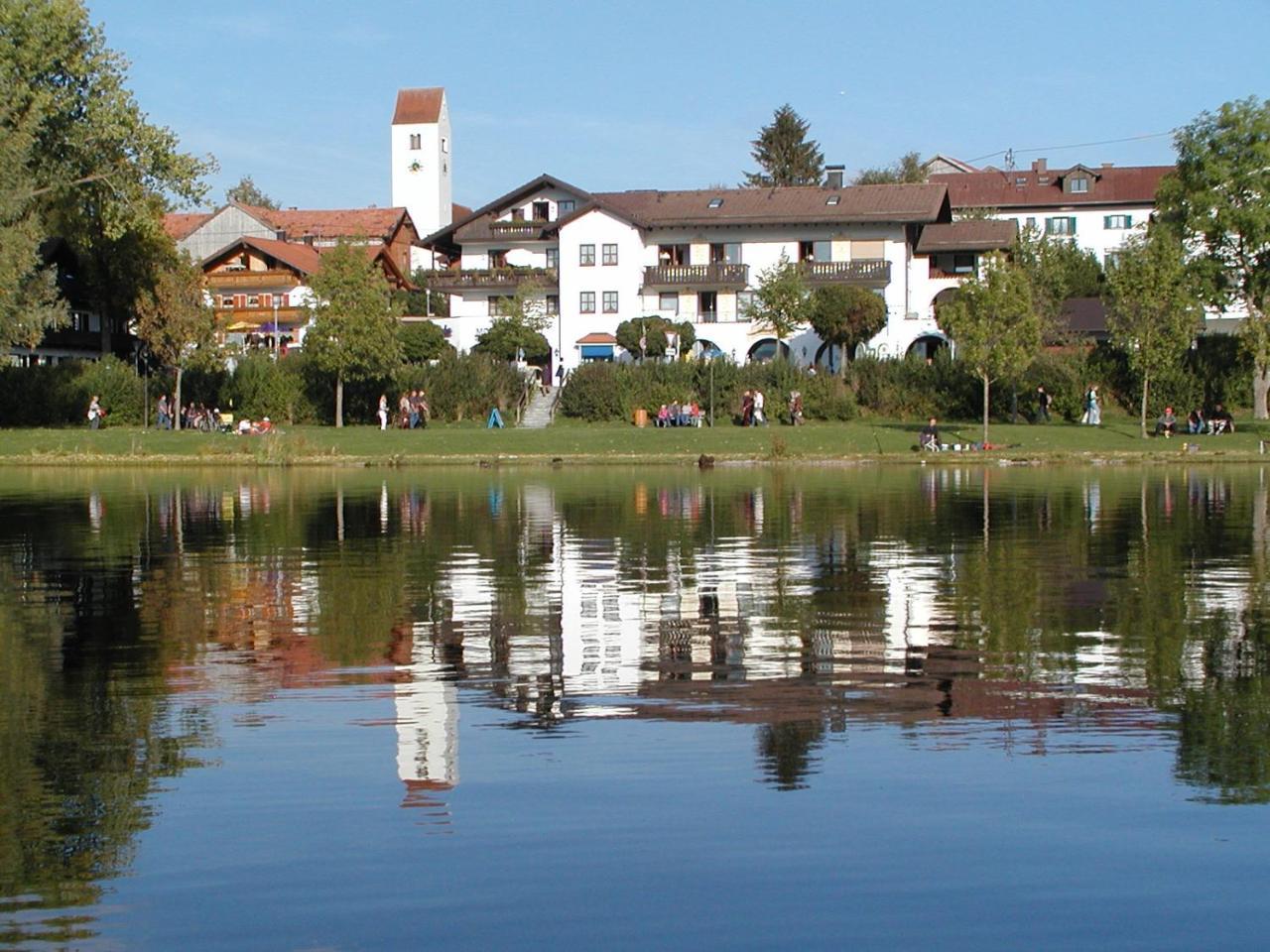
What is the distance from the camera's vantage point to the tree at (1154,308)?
56.7 m

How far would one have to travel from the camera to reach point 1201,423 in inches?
2389

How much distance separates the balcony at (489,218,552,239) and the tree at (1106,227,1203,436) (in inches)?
1610

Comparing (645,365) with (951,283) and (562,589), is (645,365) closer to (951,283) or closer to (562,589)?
(951,283)

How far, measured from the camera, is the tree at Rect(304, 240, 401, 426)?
66750mm

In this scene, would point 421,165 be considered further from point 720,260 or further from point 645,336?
point 645,336

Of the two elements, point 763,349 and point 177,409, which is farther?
point 763,349

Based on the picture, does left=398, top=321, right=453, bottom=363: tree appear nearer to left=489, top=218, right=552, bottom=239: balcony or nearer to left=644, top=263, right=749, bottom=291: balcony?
left=644, top=263, right=749, bottom=291: balcony

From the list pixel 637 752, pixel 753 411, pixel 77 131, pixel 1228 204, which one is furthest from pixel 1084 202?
pixel 637 752

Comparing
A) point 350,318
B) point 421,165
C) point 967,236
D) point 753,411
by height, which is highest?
point 421,165

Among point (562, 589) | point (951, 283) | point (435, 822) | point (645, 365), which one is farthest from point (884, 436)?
point (435, 822)

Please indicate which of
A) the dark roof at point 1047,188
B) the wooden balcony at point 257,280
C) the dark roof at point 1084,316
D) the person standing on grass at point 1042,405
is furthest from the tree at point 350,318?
the dark roof at point 1047,188

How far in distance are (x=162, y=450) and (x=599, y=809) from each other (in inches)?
1967

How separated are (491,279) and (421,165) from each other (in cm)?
5452

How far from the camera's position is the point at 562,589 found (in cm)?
2003
